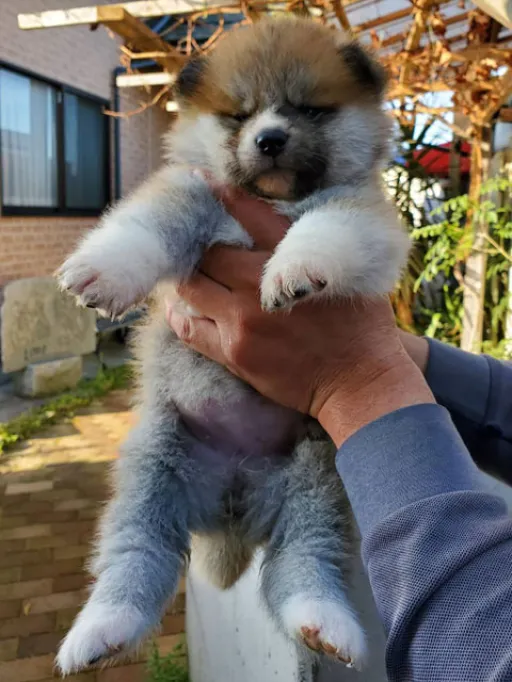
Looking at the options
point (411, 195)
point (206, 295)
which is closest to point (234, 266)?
point (206, 295)

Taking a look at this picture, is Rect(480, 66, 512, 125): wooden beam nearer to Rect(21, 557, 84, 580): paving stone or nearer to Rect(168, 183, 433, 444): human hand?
Rect(168, 183, 433, 444): human hand

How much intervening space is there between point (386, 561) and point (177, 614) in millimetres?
2612

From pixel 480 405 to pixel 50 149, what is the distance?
7.31m

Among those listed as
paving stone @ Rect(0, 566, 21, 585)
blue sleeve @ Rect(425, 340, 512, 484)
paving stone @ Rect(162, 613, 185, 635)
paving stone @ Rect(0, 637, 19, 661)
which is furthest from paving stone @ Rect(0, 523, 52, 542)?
blue sleeve @ Rect(425, 340, 512, 484)

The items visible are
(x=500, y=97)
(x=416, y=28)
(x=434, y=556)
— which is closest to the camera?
(x=434, y=556)

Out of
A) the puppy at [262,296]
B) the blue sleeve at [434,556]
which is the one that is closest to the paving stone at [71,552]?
the puppy at [262,296]

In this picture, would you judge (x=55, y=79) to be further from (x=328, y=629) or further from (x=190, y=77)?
(x=328, y=629)

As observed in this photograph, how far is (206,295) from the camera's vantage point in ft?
4.78

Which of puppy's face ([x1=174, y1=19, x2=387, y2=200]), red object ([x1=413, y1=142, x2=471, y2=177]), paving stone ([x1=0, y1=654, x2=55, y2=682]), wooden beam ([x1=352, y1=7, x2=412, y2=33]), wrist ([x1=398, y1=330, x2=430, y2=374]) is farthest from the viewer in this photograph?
red object ([x1=413, y1=142, x2=471, y2=177])

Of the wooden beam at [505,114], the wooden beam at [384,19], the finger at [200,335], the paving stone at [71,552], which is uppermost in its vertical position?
the wooden beam at [384,19]

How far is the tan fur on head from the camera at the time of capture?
1509 mm

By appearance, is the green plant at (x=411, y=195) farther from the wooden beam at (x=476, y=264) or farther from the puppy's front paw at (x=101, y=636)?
the puppy's front paw at (x=101, y=636)

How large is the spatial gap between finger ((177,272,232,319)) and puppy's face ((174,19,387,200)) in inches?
11.4

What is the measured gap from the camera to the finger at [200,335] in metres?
1.48
